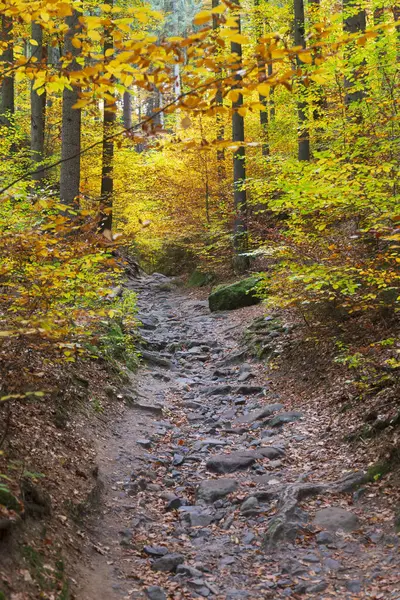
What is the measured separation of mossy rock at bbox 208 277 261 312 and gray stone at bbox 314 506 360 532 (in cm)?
914

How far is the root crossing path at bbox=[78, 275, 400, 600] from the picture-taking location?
4.23 metres

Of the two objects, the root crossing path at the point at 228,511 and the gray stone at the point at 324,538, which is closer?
the root crossing path at the point at 228,511

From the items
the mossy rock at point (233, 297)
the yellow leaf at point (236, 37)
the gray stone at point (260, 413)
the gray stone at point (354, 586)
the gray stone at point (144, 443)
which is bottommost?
the gray stone at point (354, 586)

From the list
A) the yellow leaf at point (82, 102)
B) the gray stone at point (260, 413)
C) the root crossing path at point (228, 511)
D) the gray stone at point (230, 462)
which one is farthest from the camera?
the gray stone at point (260, 413)

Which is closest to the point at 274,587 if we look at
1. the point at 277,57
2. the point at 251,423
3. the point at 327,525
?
the point at 327,525

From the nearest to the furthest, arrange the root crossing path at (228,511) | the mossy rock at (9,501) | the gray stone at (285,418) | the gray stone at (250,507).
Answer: the mossy rock at (9,501)
the root crossing path at (228,511)
the gray stone at (250,507)
the gray stone at (285,418)

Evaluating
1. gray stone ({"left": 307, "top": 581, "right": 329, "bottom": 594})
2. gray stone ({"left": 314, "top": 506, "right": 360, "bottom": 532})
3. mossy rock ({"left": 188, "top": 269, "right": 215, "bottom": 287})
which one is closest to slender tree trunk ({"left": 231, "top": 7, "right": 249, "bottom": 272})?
mossy rock ({"left": 188, "top": 269, "right": 215, "bottom": 287})

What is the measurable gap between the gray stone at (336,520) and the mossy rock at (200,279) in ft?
46.0

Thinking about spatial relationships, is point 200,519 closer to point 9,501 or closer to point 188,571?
point 188,571

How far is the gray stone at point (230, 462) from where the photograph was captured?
21.0 feet

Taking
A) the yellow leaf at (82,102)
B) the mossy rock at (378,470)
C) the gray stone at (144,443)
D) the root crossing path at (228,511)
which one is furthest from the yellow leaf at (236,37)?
the gray stone at (144,443)

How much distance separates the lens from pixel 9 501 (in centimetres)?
383

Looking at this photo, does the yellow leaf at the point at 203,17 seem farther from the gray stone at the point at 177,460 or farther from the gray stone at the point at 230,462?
the gray stone at the point at 177,460

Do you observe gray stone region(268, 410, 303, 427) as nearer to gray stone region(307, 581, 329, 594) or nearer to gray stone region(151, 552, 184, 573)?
gray stone region(151, 552, 184, 573)
